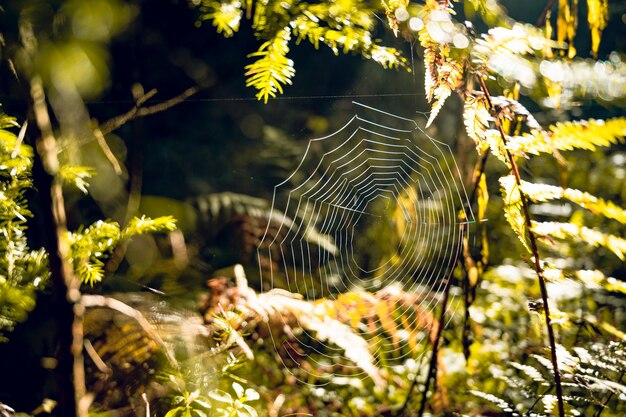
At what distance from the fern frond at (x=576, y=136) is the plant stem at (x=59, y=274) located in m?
0.50

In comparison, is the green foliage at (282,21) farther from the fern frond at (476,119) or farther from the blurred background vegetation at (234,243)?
the fern frond at (476,119)

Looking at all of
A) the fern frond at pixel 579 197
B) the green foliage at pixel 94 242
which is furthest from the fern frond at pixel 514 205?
the green foliage at pixel 94 242

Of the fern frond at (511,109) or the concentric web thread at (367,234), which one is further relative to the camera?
the concentric web thread at (367,234)

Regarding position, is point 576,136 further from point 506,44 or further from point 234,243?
point 234,243

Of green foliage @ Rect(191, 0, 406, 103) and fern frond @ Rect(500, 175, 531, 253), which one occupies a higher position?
green foliage @ Rect(191, 0, 406, 103)

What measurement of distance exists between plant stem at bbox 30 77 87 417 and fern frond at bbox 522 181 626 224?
0.51m

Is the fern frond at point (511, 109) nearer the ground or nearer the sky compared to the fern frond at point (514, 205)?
nearer the sky

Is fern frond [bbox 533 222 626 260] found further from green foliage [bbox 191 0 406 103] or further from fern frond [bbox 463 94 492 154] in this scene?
green foliage [bbox 191 0 406 103]

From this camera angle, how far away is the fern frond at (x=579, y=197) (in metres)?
0.52

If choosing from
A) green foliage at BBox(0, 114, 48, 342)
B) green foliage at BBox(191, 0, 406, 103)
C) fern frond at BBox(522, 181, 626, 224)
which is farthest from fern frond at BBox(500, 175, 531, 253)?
green foliage at BBox(0, 114, 48, 342)

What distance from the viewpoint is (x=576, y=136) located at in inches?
A: 19.3

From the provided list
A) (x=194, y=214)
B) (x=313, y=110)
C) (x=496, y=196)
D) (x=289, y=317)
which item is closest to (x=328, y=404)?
(x=289, y=317)

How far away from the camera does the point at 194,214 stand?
2.21 m

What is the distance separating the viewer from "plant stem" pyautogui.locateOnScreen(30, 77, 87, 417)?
0.47 meters
